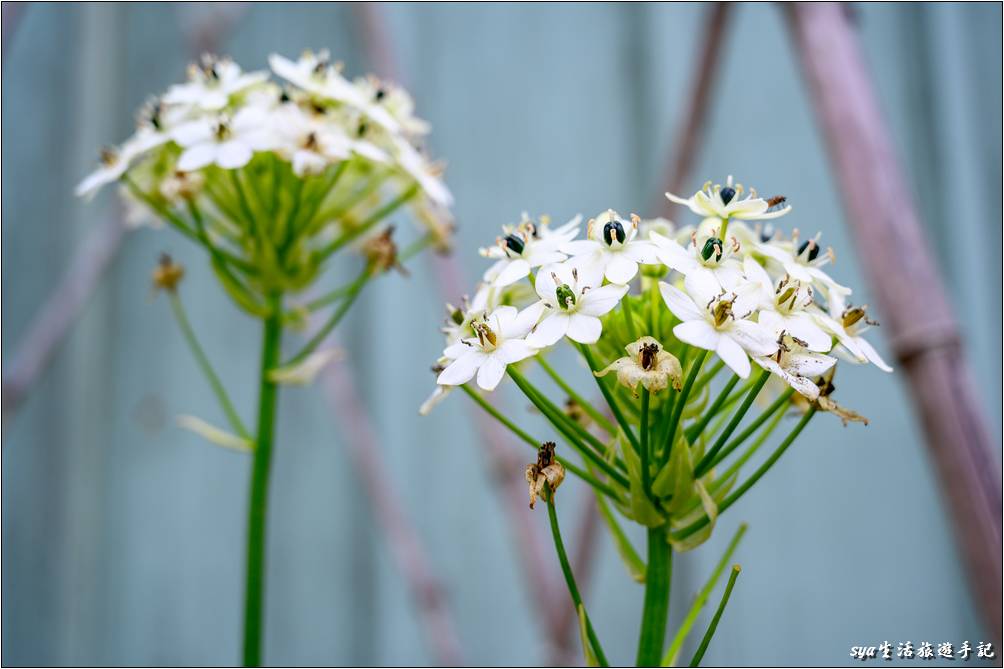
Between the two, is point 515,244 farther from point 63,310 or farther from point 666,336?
point 63,310

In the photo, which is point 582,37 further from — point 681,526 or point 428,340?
point 681,526

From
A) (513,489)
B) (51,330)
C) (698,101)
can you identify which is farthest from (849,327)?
(51,330)

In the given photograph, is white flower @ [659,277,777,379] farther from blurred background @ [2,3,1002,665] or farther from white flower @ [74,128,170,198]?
blurred background @ [2,3,1002,665]

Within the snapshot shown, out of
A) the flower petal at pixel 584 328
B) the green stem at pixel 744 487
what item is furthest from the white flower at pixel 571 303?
the green stem at pixel 744 487

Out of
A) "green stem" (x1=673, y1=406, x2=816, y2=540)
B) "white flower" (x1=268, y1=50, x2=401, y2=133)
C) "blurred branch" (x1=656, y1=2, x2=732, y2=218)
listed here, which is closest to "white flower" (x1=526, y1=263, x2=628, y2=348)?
"green stem" (x1=673, y1=406, x2=816, y2=540)

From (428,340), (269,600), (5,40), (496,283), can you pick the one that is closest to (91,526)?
(269,600)

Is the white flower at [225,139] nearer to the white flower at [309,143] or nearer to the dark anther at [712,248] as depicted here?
the white flower at [309,143]
